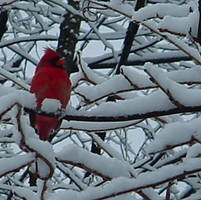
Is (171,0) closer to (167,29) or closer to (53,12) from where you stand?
(53,12)

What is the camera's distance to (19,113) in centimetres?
102

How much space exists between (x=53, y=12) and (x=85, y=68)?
360cm

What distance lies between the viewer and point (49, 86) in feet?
8.57

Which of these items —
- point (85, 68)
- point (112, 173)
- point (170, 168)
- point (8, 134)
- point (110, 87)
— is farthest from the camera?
point (8, 134)

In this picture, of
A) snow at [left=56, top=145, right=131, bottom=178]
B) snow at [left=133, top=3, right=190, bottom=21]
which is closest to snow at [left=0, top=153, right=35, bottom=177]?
snow at [left=56, top=145, right=131, bottom=178]

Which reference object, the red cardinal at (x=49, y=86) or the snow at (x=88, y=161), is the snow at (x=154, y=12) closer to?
the snow at (x=88, y=161)

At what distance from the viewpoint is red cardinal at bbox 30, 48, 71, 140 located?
2572mm

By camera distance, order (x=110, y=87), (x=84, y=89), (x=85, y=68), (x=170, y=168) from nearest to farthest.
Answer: (x=170, y=168)
(x=110, y=87)
(x=84, y=89)
(x=85, y=68)

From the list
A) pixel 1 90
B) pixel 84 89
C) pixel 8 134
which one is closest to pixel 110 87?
pixel 84 89

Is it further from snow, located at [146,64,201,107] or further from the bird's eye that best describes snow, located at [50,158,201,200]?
the bird's eye

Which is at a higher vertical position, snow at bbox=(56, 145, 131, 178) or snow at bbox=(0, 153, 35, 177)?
snow at bbox=(0, 153, 35, 177)

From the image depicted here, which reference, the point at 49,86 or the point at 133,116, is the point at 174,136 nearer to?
the point at 133,116

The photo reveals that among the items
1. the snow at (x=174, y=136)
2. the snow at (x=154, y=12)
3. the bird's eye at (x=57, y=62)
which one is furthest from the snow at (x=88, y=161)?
the bird's eye at (x=57, y=62)

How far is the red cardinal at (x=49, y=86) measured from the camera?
101 inches
